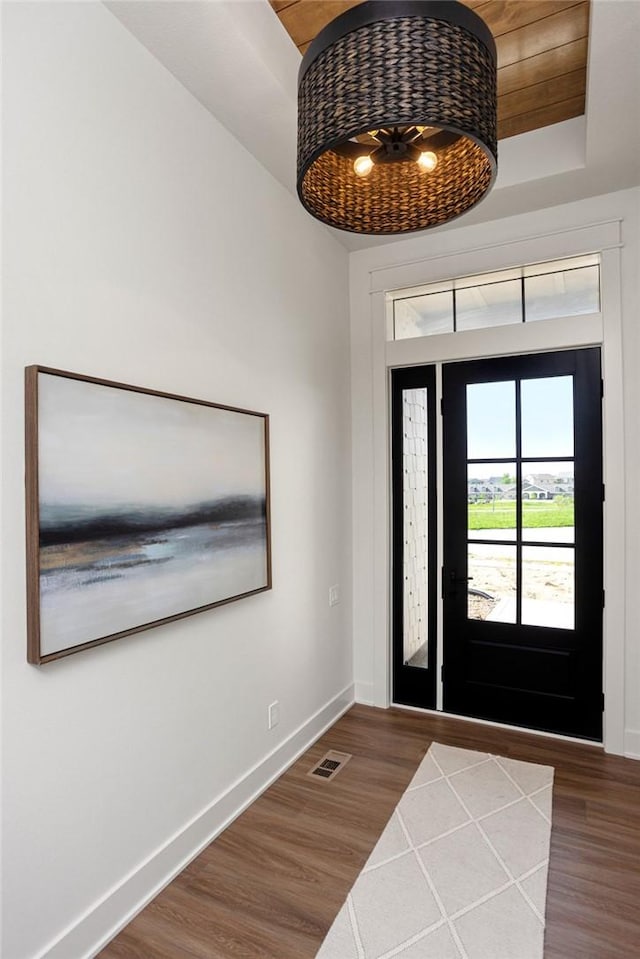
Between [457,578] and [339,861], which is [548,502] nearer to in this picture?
[457,578]

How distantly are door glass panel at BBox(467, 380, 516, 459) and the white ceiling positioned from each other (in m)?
0.96

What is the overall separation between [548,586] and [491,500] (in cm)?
55

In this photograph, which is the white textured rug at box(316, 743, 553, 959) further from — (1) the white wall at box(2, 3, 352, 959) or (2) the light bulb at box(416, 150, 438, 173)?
(2) the light bulb at box(416, 150, 438, 173)

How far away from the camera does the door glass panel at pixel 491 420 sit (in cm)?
312

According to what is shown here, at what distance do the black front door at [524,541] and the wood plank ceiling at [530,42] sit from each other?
1158mm

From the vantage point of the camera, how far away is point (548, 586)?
3.03 metres

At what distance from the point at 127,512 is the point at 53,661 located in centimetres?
48

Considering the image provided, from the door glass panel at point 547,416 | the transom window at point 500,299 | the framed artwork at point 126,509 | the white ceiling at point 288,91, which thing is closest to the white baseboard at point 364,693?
the framed artwork at point 126,509

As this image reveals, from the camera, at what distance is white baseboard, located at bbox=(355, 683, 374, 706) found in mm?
3473

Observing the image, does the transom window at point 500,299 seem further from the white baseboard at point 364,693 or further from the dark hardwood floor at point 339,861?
the dark hardwood floor at point 339,861

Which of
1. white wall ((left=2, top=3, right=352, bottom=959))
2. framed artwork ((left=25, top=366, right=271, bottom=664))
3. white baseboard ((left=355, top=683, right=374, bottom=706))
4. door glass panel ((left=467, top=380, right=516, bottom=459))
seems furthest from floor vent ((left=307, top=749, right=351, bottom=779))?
door glass panel ((left=467, top=380, right=516, bottom=459))

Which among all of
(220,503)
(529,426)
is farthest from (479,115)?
(529,426)

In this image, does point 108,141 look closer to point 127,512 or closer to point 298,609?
point 127,512

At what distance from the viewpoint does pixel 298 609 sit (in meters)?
2.90
